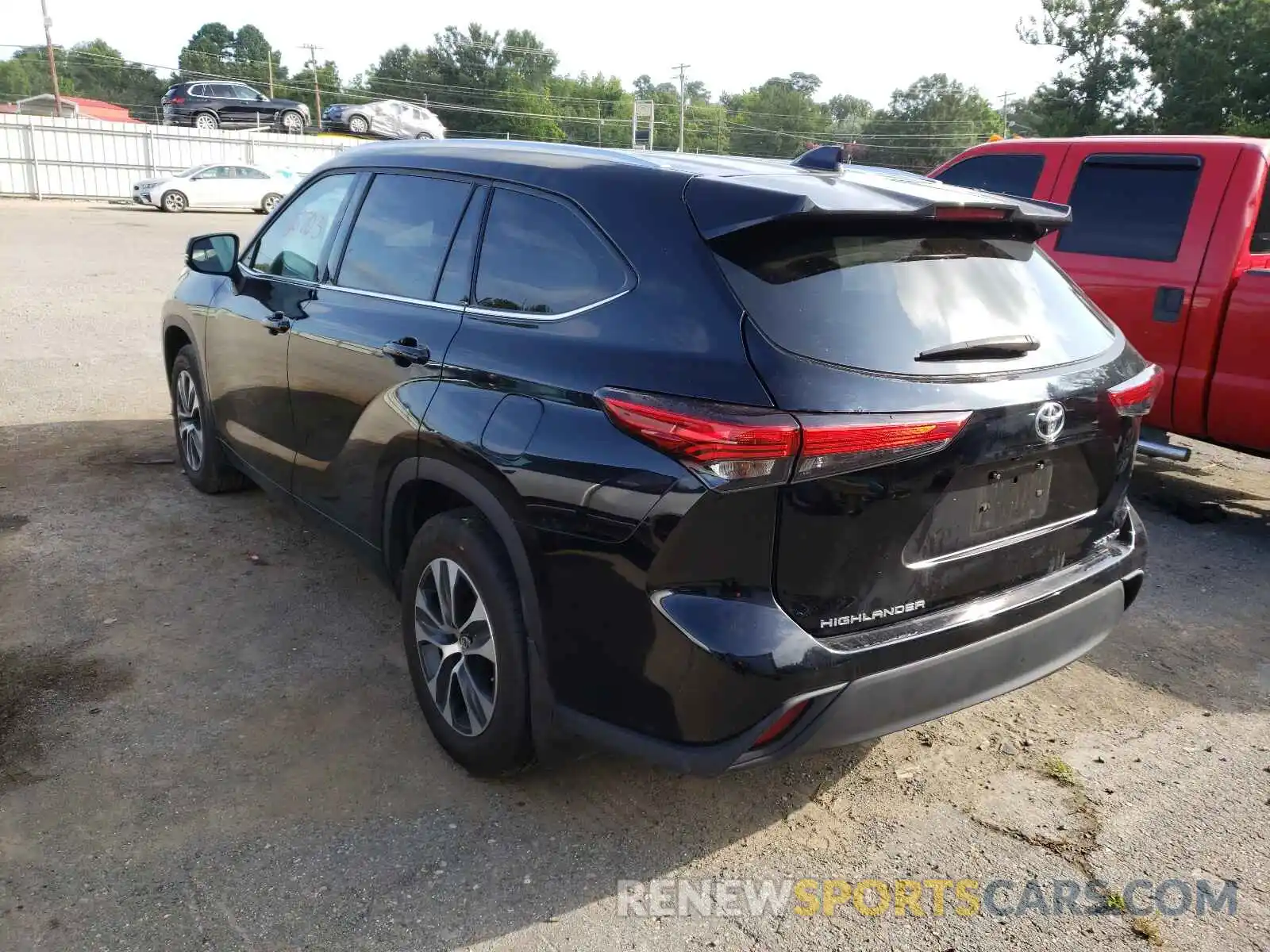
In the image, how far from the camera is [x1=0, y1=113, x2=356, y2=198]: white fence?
111ft

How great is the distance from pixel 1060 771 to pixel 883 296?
172cm


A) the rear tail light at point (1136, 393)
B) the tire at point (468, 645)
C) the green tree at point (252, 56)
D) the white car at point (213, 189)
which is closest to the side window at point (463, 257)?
the tire at point (468, 645)

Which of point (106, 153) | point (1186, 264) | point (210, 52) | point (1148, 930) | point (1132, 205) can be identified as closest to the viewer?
point (1148, 930)

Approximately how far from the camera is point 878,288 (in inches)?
103

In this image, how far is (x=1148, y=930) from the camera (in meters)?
2.58

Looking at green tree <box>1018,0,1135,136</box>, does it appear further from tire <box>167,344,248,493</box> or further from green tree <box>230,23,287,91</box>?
green tree <box>230,23,287,91</box>

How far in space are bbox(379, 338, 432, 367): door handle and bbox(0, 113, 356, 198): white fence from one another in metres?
31.6

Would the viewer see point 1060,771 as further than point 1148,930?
Yes

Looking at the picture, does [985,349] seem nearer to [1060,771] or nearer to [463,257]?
[1060,771]

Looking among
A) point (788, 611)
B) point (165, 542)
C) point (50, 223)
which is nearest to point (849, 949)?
point (788, 611)

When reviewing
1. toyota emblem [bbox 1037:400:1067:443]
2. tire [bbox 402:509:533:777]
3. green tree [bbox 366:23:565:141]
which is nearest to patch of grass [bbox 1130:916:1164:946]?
toyota emblem [bbox 1037:400:1067:443]

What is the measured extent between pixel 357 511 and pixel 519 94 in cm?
9004

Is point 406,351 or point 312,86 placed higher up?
point 312,86

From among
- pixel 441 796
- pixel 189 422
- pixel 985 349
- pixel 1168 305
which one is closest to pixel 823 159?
pixel 985 349
